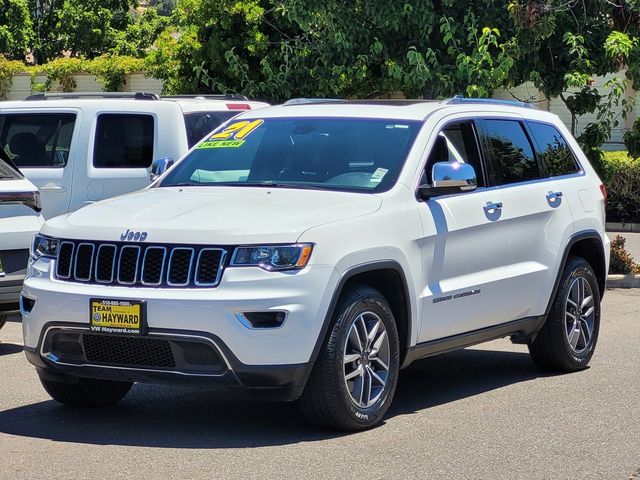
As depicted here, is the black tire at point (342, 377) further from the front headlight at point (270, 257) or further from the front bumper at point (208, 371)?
the front headlight at point (270, 257)

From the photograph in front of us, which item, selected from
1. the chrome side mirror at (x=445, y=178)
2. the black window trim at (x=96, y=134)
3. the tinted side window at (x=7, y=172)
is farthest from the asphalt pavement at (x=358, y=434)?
the black window trim at (x=96, y=134)

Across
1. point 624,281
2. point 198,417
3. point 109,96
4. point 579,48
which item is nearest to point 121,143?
point 109,96

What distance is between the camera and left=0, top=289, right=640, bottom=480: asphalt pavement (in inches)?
252

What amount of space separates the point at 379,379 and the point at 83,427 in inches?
66.7

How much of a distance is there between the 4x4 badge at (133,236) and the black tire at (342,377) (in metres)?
1.10

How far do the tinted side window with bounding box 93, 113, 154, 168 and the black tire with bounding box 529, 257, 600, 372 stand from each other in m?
4.53

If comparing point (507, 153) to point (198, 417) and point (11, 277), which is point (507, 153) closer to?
point (198, 417)

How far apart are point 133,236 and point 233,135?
1721mm

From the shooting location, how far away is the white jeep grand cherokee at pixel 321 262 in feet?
22.0

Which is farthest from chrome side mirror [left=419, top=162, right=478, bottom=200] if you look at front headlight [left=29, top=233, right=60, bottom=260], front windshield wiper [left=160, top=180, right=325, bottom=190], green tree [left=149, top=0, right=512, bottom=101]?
green tree [left=149, top=0, right=512, bottom=101]

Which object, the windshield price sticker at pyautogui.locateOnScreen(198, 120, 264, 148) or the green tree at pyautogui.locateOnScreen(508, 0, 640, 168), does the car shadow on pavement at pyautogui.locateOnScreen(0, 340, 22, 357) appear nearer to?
the windshield price sticker at pyautogui.locateOnScreen(198, 120, 264, 148)

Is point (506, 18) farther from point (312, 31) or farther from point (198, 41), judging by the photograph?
point (198, 41)

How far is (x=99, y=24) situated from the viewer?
36.8m

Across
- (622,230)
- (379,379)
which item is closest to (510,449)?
(379,379)
